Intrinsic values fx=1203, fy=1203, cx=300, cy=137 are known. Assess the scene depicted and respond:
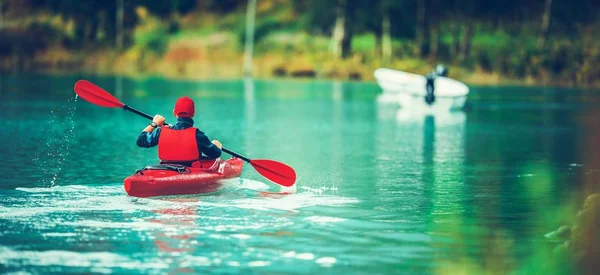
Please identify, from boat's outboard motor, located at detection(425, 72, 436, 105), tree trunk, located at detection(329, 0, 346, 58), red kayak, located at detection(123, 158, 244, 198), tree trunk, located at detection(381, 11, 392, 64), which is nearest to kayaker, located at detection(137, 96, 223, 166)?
red kayak, located at detection(123, 158, 244, 198)

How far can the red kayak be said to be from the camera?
15.4 metres

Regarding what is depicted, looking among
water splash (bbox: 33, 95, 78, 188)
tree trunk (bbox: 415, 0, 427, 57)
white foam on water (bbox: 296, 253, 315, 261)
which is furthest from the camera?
tree trunk (bbox: 415, 0, 427, 57)

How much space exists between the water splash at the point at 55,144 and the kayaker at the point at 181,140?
229 cm

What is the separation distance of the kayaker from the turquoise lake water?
0.57 m

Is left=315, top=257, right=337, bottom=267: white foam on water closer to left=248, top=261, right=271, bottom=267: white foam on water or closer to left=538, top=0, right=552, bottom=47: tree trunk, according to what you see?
left=248, top=261, right=271, bottom=267: white foam on water

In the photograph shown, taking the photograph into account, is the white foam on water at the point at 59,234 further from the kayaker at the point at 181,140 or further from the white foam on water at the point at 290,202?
the white foam on water at the point at 290,202

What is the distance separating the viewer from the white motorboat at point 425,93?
41.8 metres

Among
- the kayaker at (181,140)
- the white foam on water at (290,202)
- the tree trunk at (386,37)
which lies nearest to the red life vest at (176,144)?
the kayaker at (181,140)

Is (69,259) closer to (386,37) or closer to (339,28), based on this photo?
(339,28)

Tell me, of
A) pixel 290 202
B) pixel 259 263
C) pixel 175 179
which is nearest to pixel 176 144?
pixel 175 179

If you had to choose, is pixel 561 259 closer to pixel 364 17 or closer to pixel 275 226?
pixel 275 226

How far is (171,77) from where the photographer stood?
2785 inches

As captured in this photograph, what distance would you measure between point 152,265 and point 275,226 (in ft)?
9.10

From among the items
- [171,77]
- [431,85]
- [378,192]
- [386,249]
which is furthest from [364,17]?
[386,249]
